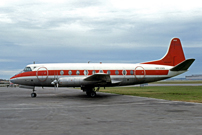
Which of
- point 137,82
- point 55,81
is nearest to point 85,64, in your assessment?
point 55,81

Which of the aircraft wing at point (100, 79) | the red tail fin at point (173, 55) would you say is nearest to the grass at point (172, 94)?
the red tail fin at point (173, 55)

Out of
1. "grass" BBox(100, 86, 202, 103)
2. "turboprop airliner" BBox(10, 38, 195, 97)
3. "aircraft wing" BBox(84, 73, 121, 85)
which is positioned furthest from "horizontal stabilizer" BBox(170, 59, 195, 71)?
"aircraft wing" BBox(84, 73, 121, 85)

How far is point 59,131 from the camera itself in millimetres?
9195

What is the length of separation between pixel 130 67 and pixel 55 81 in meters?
9.59

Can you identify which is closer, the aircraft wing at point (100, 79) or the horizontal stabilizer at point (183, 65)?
the aircraft wing at point (100, 79)

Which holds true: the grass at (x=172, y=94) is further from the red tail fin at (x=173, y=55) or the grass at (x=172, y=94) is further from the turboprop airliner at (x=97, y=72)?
the red tail fin at (x=173, y=55)

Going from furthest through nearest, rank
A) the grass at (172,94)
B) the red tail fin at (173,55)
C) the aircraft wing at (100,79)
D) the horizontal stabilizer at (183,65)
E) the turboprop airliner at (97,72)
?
the red tail fin at (173,55) < the horizontal stabilizer at (183,65) < the turboprop airliner at (97,72) < the aircraft wing at (100,79) < the grass at (172,94)

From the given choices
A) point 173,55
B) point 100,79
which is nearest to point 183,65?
point 173,55

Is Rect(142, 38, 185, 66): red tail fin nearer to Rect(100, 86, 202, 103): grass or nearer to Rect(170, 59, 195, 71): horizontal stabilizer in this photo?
Rect(170, 59, 195, 71): horizontal stabilizer

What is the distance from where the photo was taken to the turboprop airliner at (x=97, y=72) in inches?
1035

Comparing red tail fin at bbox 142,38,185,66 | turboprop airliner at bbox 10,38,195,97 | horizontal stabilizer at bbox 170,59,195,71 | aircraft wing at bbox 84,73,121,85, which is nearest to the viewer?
aircraft wing at bbox 84,73,121,85

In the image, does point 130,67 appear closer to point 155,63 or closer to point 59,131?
point 155,63

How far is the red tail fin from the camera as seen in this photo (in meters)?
31.7

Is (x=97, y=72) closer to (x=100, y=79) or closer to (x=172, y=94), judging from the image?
(x=100, y=79)
